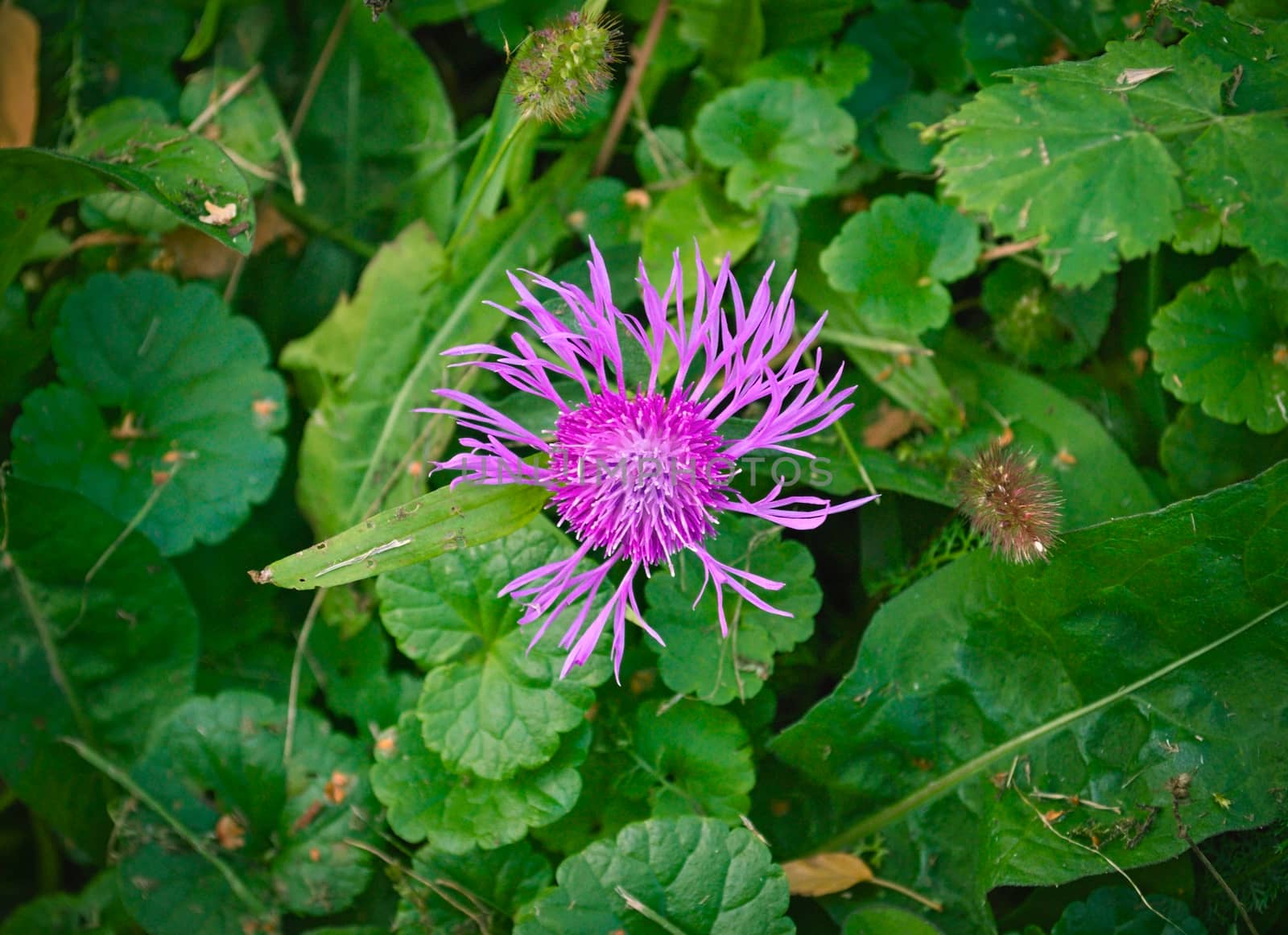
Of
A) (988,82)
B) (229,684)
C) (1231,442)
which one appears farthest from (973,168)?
(229,684)

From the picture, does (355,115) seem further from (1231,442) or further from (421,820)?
(1231,442)

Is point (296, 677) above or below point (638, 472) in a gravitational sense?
below

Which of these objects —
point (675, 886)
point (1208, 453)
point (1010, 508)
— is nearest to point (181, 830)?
point (675, 886)

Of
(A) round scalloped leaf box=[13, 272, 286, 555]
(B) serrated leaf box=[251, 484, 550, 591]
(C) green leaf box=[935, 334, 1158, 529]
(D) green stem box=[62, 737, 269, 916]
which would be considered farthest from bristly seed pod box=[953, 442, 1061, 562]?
(D) green stem box=[62, 737, 269, 916]

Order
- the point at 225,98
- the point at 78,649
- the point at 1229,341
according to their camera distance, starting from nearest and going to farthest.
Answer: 1. the point at 1229,341
2. the point at 78,649
3. the point at 225,98

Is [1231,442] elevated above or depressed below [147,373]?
below

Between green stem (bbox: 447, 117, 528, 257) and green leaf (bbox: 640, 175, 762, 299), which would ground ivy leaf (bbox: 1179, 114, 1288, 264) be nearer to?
green leaf (bbox: 640, 175, 762, 299)

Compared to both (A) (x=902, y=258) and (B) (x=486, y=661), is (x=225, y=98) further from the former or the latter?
(A) (x=902, y=258)
